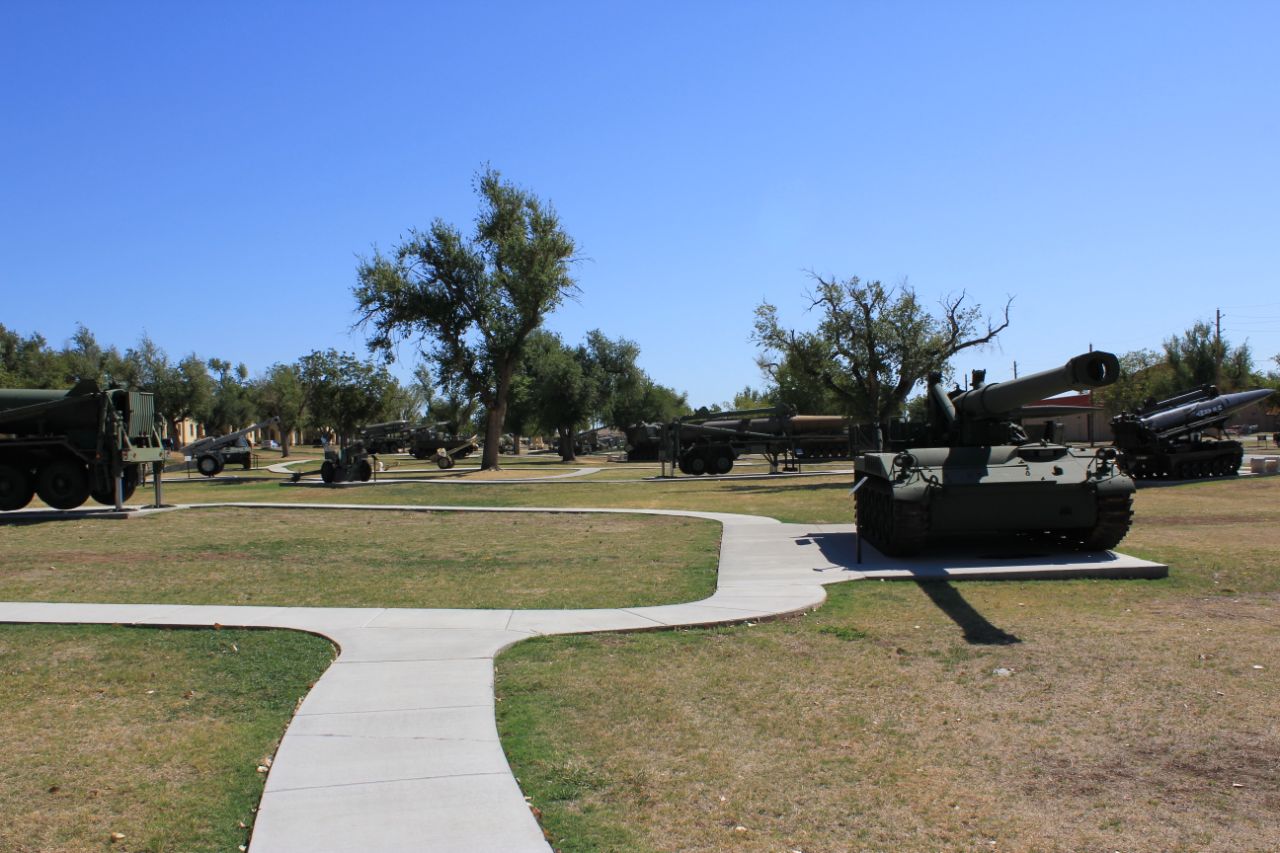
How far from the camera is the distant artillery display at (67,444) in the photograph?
20.2m

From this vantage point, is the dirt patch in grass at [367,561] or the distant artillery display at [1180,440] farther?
the distant artillery display at [1180,440]

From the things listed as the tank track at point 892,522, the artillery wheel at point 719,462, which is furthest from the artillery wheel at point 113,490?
the artillery wheel at point 719,462

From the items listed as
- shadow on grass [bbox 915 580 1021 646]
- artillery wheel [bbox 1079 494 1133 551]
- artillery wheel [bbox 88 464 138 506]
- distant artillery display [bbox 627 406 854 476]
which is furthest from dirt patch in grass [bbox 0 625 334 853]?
distant artillery display [bbox 627 406 854 476]

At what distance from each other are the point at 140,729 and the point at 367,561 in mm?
7768

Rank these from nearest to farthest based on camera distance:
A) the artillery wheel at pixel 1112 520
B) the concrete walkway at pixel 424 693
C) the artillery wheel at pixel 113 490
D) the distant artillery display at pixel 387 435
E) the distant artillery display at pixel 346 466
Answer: the concrete walkway at pixel 424 693 < the artillery wheel at pixel 1112 520 < the artillery wheel at pixel 113 490 < the distant artillery display at pixel 346 466 < the distant artillery display at pixel 387 435

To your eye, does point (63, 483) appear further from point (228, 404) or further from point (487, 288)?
point (228, 404)

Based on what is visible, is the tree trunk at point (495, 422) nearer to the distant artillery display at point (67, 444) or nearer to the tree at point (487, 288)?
the tree at point (487, 288)

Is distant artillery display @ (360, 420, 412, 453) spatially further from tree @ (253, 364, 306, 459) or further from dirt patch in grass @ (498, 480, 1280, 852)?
dirt patch in grass @ (498, 480, 1280, 852)

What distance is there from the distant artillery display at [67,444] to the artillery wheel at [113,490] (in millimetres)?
43

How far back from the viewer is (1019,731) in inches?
227

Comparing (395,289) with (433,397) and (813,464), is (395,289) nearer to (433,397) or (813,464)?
(813,464)

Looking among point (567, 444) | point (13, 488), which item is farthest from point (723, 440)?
point (13, 488)

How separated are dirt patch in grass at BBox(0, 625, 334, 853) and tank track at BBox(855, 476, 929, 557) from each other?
6.74 metres

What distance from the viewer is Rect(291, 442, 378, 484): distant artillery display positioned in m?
33.7
